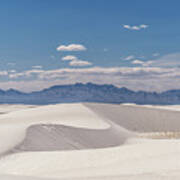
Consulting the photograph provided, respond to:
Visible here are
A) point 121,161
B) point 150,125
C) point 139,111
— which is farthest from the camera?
point 139,111

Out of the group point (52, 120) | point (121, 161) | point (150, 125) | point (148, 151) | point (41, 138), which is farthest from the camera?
point (150, 125)

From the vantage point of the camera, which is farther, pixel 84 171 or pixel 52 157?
pixel 52 157

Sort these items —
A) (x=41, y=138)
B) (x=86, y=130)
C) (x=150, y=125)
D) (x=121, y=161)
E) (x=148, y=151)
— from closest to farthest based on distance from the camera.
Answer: (x=121, y=161)
(x=148, y=151)
(x=41, y=138)
(x=86, y=130)
(x=150, y=125)

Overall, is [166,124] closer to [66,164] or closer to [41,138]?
[41,138]

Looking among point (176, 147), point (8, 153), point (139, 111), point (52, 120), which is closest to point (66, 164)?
point (8, 153)

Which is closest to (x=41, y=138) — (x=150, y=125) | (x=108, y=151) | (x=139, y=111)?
(x=108, y=151)

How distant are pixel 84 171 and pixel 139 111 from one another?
1066 inches

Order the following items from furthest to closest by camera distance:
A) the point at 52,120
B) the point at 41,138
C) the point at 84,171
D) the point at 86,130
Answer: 1. the point at 52,120
2. the point at 86,130
3. the point at 41,138
4. the point at 84,171

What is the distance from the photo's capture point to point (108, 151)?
1218cm

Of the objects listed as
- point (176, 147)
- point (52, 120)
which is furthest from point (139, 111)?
point (176, 147)

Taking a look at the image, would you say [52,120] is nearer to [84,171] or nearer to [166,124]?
[166,124]

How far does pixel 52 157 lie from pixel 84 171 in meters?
2.65

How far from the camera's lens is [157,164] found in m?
9.86

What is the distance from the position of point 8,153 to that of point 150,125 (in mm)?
22648
